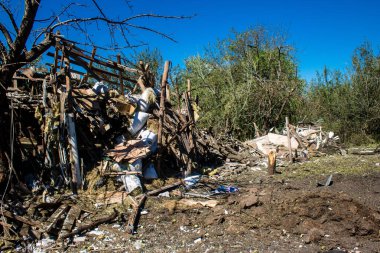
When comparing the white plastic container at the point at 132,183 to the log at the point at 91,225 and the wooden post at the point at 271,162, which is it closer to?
the log at the point at 91,225

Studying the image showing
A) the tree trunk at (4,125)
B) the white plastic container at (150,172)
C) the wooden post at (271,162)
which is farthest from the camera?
the wooden post at (271,162)

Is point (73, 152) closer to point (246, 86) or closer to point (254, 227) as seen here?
point (254, 227)

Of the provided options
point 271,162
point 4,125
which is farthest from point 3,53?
point 271,162

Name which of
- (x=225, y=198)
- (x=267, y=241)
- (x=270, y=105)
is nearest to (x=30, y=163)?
(x=225, y=198)

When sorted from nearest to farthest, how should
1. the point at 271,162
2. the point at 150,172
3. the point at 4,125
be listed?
the point at 4,125 → the point at 150,172 → the point at 271,162

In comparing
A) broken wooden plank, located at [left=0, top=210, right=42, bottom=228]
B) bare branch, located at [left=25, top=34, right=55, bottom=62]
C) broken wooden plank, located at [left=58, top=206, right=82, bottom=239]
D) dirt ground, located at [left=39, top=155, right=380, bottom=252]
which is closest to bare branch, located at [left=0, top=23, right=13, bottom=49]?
bare branch, located at [left=25, top=34, right=55, bottom=62]

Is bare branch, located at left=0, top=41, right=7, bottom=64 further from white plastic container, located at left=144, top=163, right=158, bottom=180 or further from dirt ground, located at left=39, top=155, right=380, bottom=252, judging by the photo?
white plastic container, located at left=144, top=163, right=158, bottom=180

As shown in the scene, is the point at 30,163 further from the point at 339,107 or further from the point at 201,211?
the point at 339,107

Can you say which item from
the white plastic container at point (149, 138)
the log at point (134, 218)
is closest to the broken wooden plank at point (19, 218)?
the log at point (134, 218)

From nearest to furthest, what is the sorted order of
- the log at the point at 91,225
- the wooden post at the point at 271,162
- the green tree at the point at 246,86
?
the log at the point at 91,225
the wooden post at the point at 271,162
the green tree at the point at 246,86

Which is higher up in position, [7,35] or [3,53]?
[7,35]

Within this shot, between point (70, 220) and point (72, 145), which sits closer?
point (70, 220)

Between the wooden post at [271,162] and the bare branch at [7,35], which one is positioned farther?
the wooden post at [271,162]

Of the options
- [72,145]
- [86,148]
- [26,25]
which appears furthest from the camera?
[86,148]
